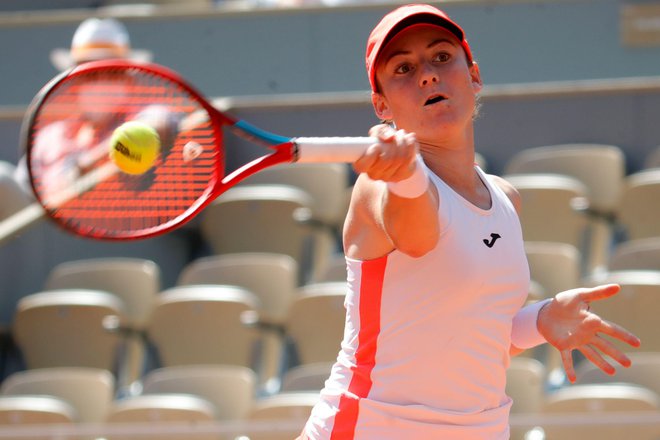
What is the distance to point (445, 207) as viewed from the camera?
2.07 metres

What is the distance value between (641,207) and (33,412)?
8.48 ft

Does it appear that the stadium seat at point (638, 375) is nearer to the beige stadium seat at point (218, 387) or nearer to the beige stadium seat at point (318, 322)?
the beige stadium seat at point (318, 322)

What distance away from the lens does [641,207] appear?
5.09 metres

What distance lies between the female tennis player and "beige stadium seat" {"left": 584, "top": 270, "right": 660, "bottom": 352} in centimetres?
222

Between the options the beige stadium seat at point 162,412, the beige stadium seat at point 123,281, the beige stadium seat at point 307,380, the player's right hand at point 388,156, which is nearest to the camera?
the player's right hand at point 388,156

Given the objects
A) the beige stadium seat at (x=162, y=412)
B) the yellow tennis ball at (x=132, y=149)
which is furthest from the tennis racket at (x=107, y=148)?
the beige stadium seat at (x=162, y=412)

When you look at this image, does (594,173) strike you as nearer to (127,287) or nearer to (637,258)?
(637,258)

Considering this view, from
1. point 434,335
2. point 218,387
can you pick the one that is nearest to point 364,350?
point 434,335

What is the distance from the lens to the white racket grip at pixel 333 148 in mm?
1867

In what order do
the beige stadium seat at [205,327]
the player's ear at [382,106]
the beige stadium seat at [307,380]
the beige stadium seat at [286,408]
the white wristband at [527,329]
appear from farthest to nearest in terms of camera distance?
the beige stadium seat at [205,327] < the beige stadium seat at [307,380] < the beige stadium seat at [286,408] < the white wristband at [527,329] < the player's ear at [382,106]

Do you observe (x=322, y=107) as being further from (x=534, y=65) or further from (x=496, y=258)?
(x=496, y=258)

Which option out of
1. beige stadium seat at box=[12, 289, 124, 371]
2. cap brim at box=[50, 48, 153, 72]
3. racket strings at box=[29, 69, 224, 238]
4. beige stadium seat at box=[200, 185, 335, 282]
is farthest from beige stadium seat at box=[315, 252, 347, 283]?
cap brim at box=[50, 48, 153, 72]

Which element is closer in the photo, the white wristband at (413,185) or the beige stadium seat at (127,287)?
the white wristband at (413,185)

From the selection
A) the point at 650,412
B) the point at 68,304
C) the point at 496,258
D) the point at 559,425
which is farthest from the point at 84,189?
the point at 68,304
